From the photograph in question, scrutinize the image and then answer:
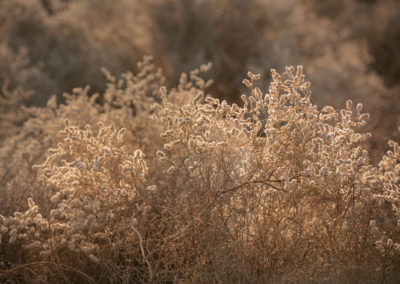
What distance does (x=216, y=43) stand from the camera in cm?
946

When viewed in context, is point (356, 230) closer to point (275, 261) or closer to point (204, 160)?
point (275, 261)

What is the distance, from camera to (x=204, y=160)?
3.15 m

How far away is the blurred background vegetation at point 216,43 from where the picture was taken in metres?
8.85

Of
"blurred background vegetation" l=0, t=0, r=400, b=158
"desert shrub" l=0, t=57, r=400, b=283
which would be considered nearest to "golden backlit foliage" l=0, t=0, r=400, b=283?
"desert shrub" l=0, t=57, r=400, b=283

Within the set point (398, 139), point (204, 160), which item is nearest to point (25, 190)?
point (204, 160)

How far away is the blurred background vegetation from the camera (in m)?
8.85

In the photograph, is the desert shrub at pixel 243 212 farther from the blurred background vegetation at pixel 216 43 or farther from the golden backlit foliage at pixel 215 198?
the blurred background vegetation at pixel 216 43

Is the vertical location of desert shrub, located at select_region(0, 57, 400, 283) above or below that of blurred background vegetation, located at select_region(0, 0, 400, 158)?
below

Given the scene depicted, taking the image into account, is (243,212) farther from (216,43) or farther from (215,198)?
(216,43)

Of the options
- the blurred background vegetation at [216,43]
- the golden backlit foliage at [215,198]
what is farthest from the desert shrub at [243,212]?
the blurred background vegetation at [216,43]

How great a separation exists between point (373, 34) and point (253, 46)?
2.92 m

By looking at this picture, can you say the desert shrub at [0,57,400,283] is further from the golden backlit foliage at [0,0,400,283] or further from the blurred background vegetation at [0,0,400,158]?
the blurred background vegetation at [0,0,400,158]

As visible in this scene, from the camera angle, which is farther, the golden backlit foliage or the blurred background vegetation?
the blurred background vegetation

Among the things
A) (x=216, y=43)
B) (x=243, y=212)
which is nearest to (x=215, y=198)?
(x=243, y=212)
